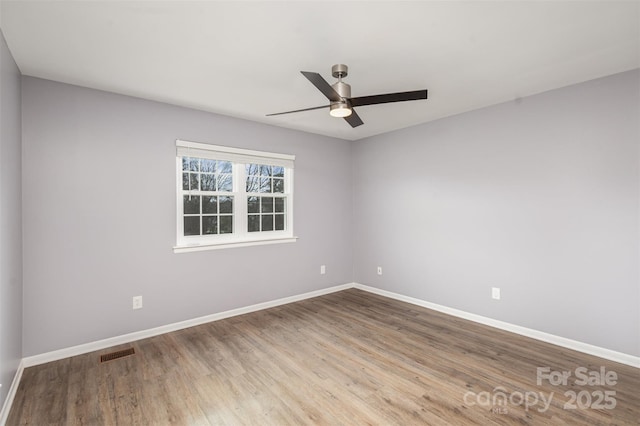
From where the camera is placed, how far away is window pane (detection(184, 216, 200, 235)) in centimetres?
366

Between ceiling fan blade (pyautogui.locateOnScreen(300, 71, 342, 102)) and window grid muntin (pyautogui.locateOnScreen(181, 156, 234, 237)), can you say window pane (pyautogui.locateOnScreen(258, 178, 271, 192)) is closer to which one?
window grid muntin (pyautogui.locateOnScreen(181, 156, 234, 237))

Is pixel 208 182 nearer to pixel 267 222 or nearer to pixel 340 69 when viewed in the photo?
pixel 267 222

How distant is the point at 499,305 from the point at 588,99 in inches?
90.1

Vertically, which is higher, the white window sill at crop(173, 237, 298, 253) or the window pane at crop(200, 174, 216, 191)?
the window pane at crop(200, 174, 216, 191)

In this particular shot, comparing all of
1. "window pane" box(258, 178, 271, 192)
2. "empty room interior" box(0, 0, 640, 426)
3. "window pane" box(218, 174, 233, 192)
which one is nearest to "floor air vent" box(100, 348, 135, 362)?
"empty room interior" box(0, 0, 640, 426)

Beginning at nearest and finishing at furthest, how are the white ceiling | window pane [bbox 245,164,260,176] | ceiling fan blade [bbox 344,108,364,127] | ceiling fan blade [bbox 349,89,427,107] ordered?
the white ceiling → ceiling fan blade [bbox 349,89,427,107] → ceiling fan blade [bbox 344,108,364,127] → window pane [bbox 245,164,260,176]

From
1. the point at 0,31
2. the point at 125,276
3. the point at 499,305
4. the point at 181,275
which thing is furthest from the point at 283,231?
the point at 0,31

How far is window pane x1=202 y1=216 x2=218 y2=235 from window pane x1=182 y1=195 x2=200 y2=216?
143 millimetres

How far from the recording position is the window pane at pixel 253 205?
4.19m

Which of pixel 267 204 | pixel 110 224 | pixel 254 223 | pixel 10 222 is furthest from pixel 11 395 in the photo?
pixel 267 204

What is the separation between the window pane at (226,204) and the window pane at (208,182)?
0.63 ft

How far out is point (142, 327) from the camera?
327 centimetres

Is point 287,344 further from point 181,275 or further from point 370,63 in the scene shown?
point 370,63

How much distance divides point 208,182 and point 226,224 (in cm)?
58
